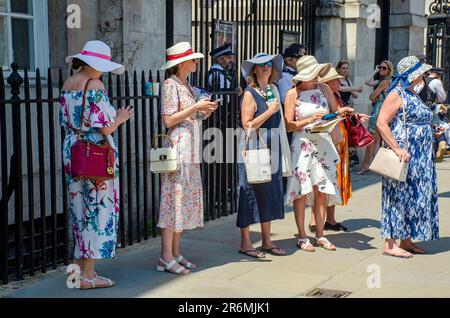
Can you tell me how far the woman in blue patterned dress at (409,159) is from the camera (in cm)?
644

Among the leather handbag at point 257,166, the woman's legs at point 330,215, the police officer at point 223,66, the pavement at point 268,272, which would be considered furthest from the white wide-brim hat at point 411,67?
the police officer at point 223,66

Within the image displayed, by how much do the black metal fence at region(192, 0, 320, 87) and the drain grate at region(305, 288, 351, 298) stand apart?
13.3ft

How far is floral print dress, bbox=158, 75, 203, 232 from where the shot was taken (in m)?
5.83

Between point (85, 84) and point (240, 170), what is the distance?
189 cm

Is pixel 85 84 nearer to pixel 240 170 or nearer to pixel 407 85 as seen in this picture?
pixel 240 170

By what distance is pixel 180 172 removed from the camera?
231 inches

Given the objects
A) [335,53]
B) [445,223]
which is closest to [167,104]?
[445,223]

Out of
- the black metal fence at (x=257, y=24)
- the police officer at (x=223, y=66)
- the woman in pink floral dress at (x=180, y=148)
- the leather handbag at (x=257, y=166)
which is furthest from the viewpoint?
→ the black metal fence at (x=257, y=24)

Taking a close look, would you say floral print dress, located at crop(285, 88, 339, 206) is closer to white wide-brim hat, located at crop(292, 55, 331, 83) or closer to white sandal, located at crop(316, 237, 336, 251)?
white wide-brim hat, located at crop(292, 55, 331, 83)

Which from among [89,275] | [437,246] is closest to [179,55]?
[89,275]

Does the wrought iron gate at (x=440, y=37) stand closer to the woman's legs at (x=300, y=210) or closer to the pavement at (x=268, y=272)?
the pavement at (x=268, y=272)

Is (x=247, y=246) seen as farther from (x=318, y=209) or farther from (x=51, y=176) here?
(x=51, y=176)

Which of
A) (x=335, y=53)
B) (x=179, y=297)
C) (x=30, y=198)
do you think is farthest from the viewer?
(x=335, y=53)
